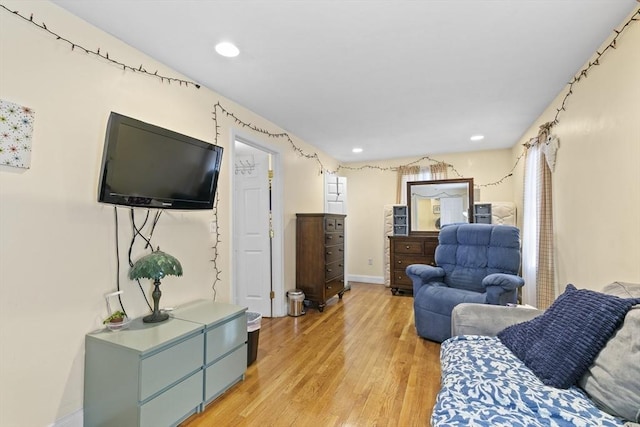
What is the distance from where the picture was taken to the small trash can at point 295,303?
3711mm

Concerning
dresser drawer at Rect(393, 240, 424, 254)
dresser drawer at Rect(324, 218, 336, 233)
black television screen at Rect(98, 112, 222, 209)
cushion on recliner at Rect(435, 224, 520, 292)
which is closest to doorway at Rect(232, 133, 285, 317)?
dresser drawer at Rect(324, 218, 336, 233)

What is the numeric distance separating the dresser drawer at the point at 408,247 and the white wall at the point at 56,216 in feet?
12.1

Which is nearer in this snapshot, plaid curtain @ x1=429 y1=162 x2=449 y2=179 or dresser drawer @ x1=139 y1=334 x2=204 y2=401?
dresser drawer @ x1=139 y1=334 x2=204 y2=401

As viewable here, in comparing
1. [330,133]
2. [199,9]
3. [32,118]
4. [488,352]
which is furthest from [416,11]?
[330,133]

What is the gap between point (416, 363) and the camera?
2.47 m

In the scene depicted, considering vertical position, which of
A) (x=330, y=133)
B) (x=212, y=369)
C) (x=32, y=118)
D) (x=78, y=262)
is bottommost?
(x=212, y=369)

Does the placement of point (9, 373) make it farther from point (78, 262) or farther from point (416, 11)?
point (416, 11)

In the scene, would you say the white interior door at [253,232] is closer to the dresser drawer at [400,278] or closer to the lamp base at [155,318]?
the lamp base at [155,318]

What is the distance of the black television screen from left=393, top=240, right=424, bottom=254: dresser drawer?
11.0ft

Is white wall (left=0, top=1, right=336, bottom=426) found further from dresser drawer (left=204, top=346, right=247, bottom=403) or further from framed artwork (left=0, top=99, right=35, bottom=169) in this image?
dresser drawer (left=204, top=346, right=247, bottom=403)

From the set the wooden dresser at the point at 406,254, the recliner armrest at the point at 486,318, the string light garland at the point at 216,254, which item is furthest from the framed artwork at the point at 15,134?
the wooden dresser at the point at 406,254

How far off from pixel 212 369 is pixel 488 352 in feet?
5.55

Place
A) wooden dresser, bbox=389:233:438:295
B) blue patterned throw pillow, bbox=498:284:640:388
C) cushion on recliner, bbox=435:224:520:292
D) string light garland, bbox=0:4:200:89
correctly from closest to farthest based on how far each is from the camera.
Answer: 1. blue patterned throw pillow, bbox=498:284:640:388
2. string light garland, bbox=0:4:200:89
3. cushion on recliner, bbox=435:224:520:292
4. wooden dresser, bbox=389:233:438:295

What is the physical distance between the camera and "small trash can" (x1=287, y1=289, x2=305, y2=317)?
371 centimetres
